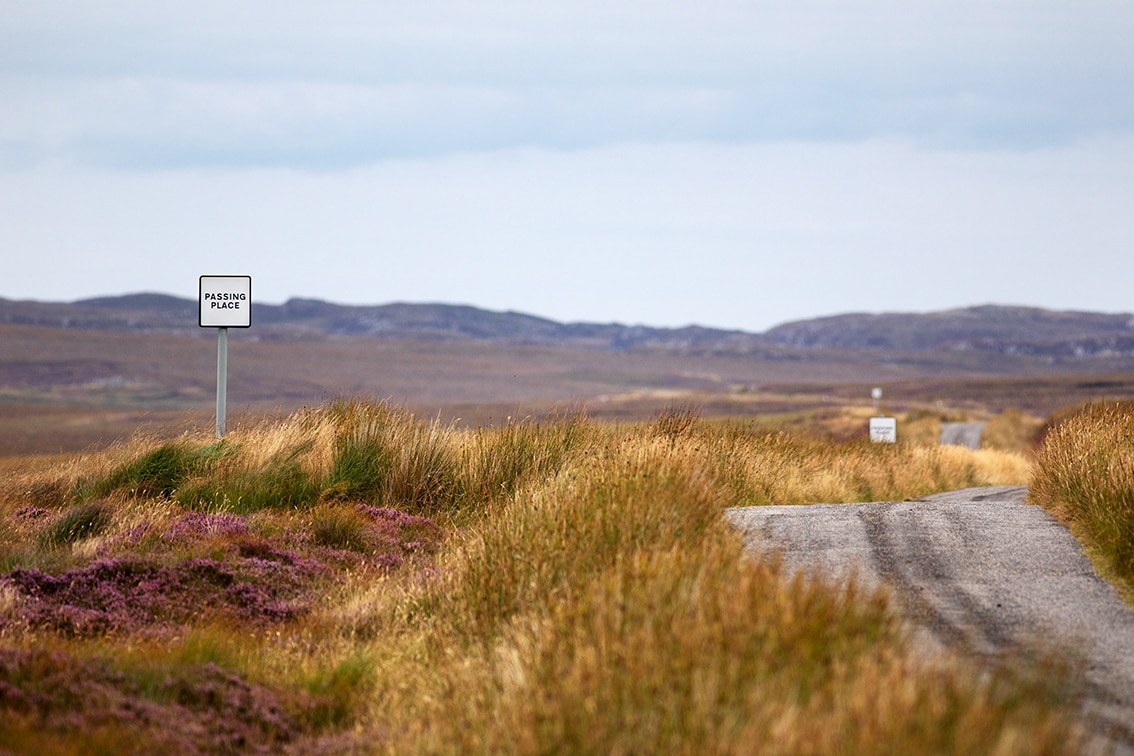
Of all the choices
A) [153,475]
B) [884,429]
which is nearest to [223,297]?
[153,475]

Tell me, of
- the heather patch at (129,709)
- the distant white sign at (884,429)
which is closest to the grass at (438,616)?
the heather patch at (129,709)

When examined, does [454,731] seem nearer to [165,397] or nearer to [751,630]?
[751,630]

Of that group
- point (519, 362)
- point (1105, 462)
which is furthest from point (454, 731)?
point (519, 362)

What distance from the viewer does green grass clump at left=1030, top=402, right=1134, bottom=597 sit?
9.65m

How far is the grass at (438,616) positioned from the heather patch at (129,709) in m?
0.02

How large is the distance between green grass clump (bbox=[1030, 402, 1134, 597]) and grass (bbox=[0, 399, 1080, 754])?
333cm

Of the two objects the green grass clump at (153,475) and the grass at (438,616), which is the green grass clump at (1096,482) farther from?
the green grass clump at (153,475)

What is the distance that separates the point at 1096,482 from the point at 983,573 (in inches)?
109

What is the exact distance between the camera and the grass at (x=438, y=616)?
4.77 m

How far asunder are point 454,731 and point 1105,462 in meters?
8.73

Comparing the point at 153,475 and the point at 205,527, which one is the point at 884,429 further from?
the point at 205,527

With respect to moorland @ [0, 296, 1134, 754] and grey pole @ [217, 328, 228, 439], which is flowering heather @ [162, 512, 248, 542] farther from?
grey pole @ [217, 328, 228, 439]

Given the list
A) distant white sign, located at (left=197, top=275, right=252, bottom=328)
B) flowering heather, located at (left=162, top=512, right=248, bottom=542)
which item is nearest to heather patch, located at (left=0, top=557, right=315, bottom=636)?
flowering heather, located at (left=162, top=512, right=248, bottom=542)

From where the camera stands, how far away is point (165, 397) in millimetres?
134750
